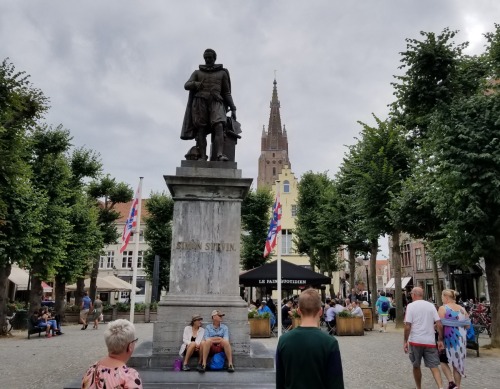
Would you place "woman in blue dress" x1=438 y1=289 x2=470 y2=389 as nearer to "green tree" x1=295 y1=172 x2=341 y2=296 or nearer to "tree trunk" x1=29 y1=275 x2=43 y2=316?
"tree trunk" x1=29 y1=275 x2=43 y2=316

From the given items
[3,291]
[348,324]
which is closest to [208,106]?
[348,324]

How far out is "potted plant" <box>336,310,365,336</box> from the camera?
1898 cm

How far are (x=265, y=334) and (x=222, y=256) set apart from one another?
36.5 ft

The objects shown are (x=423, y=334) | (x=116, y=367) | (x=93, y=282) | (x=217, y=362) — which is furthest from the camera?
(x=93, y=282)

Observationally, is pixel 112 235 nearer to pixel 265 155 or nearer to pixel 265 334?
pixel 265 334

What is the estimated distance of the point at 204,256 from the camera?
26.7ft

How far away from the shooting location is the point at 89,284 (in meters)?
34.8

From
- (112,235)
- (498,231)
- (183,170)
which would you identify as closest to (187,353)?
(183,170)

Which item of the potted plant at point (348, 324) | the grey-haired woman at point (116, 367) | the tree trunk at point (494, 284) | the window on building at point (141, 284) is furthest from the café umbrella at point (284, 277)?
the window on building at point (141, 284)

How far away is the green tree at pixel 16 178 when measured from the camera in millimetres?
14422

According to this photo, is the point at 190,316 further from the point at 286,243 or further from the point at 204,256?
the point at 286,243

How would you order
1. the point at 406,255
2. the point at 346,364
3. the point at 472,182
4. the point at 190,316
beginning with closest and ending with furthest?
the point at 190,316 < the point at 346,364 < the point at 472,182 < the point at 406,255

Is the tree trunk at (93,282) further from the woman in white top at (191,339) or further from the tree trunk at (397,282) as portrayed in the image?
the woman in white top at (191,339)

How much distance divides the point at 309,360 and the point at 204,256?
517 centimetres
